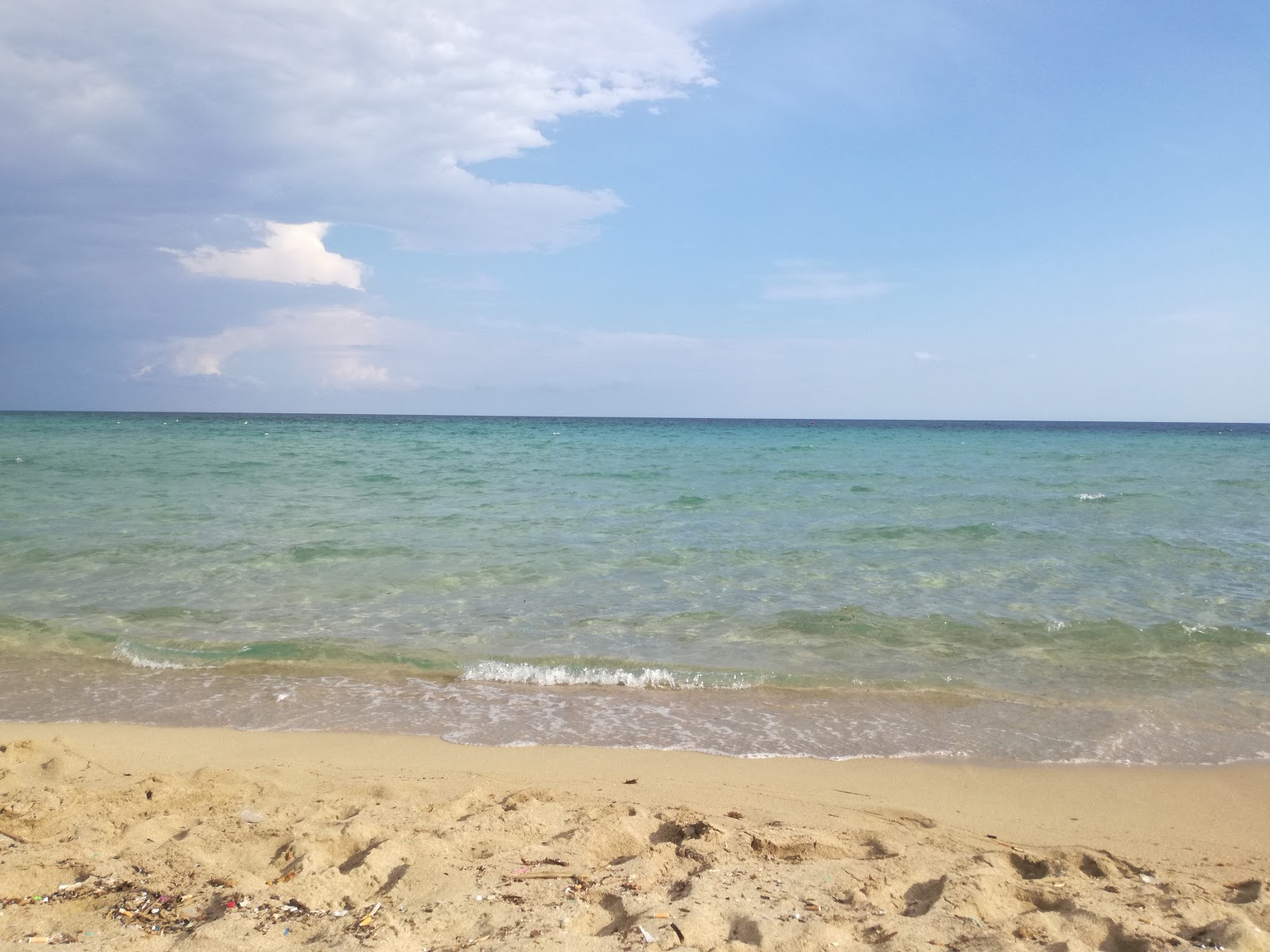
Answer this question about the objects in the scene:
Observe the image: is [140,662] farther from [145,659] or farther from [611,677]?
[611,677]

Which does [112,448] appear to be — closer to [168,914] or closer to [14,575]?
[14,575]

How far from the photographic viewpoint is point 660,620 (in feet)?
26.4

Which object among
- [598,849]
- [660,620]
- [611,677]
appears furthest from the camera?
[660,620]

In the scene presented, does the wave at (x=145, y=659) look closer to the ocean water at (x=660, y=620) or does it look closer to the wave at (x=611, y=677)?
the ocean water at (x=660, y=620)

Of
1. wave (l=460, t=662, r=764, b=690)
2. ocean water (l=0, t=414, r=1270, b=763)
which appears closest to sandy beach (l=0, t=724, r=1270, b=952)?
ocean water (l=0, t=414, r=1270, b=763)

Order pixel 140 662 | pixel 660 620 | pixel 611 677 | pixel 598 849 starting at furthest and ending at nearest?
1. pixel 660 620
2. pixel 140 662
3. pixel 611 677
4. pixel 598 849

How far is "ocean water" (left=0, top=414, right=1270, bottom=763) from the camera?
18.6ft

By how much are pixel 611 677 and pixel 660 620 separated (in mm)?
1623

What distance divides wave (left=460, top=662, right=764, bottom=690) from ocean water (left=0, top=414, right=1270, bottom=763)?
2 centimetres

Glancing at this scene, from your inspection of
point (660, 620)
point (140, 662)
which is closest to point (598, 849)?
point (660, 620)

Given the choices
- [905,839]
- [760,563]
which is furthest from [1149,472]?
[905,839]

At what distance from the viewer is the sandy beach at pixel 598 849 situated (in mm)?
2875

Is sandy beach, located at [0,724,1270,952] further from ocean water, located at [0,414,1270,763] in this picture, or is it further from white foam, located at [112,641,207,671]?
white foam, located at [112,641,207,671]

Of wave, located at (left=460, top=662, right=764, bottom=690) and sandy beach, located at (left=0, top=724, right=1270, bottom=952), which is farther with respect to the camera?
wave, located at (left=460, top=662, right=764, bottom=690)
